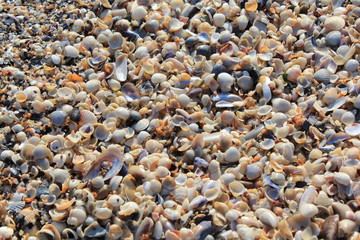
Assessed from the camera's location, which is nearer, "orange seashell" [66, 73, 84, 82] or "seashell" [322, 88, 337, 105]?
"seashell" [322, 88, 337, 105]

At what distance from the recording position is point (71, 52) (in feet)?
6.61

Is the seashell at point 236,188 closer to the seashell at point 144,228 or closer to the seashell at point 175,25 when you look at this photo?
the seashell at point 144,228

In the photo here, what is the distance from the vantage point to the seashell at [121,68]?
6.34ft

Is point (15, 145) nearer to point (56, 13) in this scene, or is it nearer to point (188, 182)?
point (188, 182)

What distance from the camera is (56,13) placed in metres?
2.28

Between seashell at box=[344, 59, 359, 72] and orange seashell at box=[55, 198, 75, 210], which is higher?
seashell at box=[344, 59, 359, 72]

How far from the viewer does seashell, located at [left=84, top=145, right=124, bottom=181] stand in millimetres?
1595

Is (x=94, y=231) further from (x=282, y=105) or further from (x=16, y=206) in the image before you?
(x=282, y=105)

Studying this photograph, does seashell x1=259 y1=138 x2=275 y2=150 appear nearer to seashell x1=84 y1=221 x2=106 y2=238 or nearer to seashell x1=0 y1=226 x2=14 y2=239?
seashell x1=84 y1=221 x2=106 y2=238

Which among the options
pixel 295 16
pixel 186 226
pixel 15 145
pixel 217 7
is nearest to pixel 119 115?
pixel 15 145

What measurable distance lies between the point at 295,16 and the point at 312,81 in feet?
1.39

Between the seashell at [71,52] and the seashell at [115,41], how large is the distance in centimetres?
16

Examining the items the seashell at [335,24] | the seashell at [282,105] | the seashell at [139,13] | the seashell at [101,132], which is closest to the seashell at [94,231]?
the seashell at [101,132]

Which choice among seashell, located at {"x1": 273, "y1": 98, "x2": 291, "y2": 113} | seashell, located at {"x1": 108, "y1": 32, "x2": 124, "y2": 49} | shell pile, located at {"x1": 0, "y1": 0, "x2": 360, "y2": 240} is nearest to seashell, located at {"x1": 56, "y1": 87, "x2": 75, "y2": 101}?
shell pile, located at {"x1": 0, "y1": 0, "x2": 360, "y2": 240}
